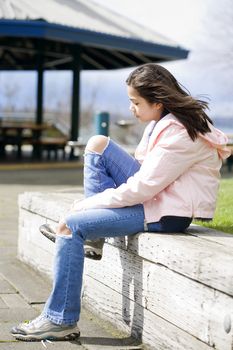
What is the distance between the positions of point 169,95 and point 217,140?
356 mm

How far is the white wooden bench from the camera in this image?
124 inches

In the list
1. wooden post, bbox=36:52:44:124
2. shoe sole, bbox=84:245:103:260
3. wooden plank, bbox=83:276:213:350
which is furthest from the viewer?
wooden post, bbox=36:52:44:124

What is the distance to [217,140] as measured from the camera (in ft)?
12.8

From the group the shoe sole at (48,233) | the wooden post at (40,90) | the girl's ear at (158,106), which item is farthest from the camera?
the wooden post at (40,90)

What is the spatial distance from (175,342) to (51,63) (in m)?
18.3

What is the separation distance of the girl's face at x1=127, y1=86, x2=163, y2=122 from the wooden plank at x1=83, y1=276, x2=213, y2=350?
1.03 m

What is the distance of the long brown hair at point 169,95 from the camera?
387 centimetres

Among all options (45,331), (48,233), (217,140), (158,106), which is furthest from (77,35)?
(45,331)

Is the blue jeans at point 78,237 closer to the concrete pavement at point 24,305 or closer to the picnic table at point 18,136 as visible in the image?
the concrete pavement at point 24,305

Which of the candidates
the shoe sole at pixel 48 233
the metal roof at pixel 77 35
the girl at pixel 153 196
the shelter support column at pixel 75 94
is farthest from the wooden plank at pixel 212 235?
the shelter support column at pixel 75 94

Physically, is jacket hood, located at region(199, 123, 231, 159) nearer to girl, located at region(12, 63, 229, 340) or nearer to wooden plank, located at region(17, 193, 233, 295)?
girl, located at region(12, 63, 229, 340)

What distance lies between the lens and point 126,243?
160 inches

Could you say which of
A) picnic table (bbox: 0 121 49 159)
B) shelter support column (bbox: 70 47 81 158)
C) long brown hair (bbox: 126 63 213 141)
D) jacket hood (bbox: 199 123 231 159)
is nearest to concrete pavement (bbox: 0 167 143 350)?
jacket hood (bbox: 199 123 231 159)

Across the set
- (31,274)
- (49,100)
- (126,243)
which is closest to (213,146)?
(126,243)
